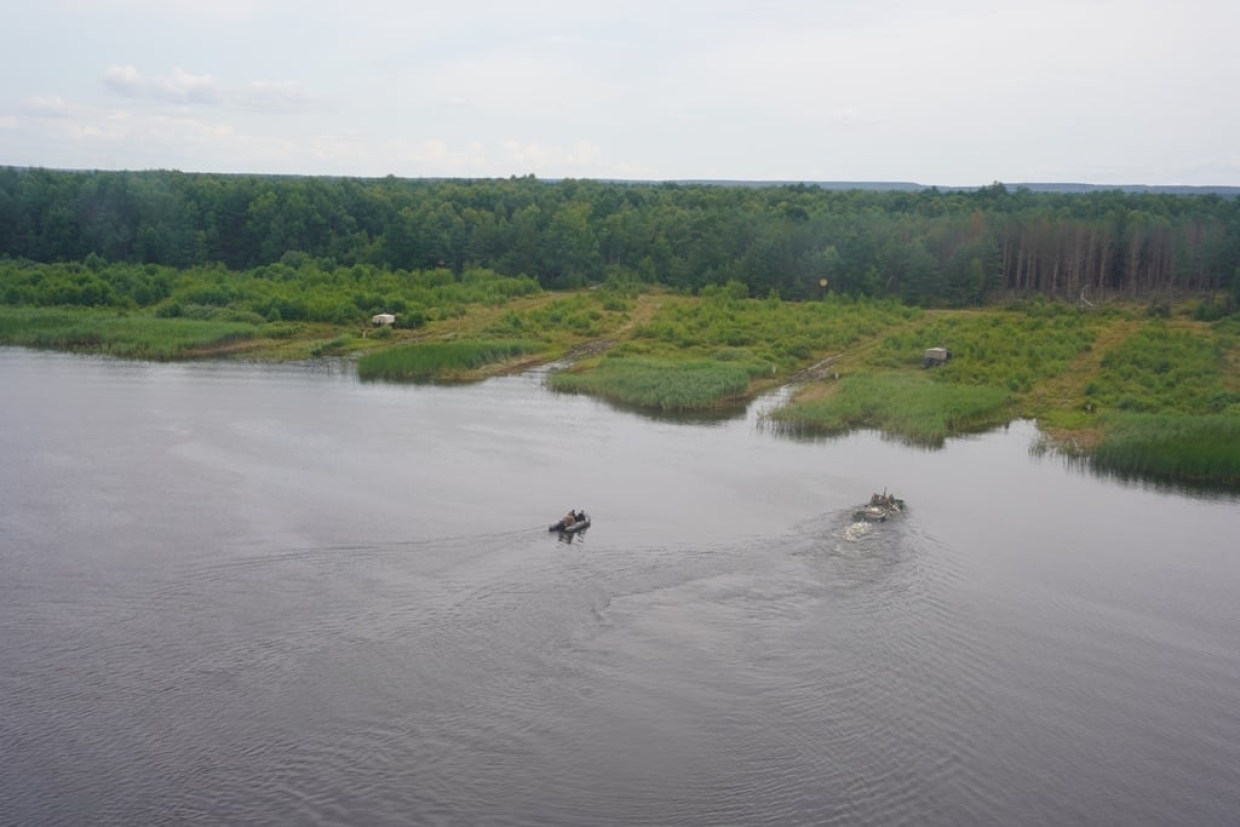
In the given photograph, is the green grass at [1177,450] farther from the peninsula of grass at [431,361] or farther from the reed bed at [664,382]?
the peninsula of grass at [431,361]

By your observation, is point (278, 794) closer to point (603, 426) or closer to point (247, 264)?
point (603, 426)

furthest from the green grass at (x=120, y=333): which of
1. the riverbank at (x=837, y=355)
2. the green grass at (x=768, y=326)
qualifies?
the green grass at (x=768, y=326)

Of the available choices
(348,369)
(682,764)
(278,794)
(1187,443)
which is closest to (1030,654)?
(682,764)

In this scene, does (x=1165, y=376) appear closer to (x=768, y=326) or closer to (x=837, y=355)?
(x=837, y=355)

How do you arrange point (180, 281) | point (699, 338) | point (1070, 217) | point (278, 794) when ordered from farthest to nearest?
point (1070, 217) → point (180, 281) → point (699, 338) → point (278, 794)

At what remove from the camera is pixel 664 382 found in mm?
45625

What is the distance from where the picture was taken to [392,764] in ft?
57.3

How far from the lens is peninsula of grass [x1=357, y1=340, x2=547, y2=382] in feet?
161

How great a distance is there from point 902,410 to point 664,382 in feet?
31.4

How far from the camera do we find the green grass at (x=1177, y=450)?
3375 cm

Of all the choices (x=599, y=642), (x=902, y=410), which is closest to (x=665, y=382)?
(x=902, y=410)

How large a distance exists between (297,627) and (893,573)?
41.6ft

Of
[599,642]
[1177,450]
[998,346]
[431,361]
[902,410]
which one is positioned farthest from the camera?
[998,346]

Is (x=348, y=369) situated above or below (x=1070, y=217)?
below
